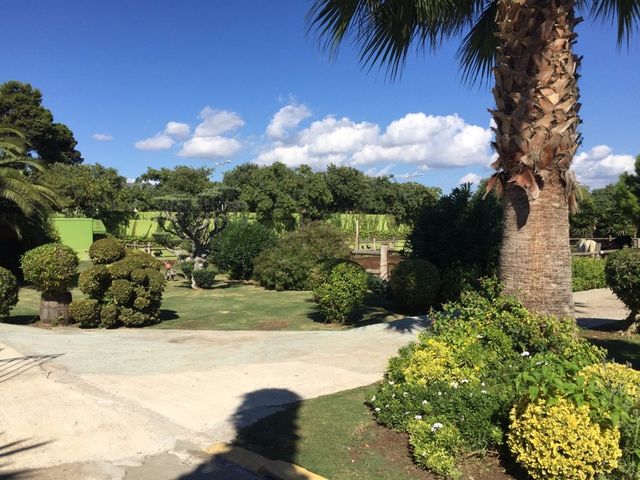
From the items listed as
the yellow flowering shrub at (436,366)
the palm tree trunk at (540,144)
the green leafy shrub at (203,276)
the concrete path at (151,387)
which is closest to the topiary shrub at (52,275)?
the concrete path at (151,387)

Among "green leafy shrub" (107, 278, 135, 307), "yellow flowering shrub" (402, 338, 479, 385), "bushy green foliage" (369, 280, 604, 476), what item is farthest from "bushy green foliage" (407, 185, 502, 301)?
"green leafy shrub" (107, 278, 135, 307)

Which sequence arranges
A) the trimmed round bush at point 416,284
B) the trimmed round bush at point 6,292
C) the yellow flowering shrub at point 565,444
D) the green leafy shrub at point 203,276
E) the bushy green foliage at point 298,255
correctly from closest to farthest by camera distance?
1. the yellow flowering shrub at point 565,444
2. the trimmed round bush at point 6,292
3. the trimmed round bush at point 416,284
4. the bushy green foliage at point 298,255
5. the green leafy shrub at point 203,276

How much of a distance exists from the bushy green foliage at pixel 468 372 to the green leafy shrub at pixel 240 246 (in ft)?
45.2

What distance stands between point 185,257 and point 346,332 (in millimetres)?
13550

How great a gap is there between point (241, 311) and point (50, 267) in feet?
14.1

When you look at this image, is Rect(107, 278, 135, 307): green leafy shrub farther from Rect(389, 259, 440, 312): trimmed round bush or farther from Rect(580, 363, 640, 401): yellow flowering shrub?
Rect(580, 363, 640, 401): yellow flowering shrub

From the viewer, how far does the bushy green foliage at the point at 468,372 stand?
13.3 feet

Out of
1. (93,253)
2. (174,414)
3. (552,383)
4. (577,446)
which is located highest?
(93,253)

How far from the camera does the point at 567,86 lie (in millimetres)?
5652

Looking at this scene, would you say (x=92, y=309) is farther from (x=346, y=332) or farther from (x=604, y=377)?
(x=604, y=377)

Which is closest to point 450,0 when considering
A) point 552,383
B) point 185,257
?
point 552,383

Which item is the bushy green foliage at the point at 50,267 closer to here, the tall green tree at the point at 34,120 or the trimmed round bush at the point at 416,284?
the trimmed round bush at the point at 416,284

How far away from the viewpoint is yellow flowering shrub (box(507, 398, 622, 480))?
3.31 metres

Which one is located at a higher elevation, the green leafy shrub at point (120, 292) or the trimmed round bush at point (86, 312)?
the green leafy shrub at point (120, 292)
